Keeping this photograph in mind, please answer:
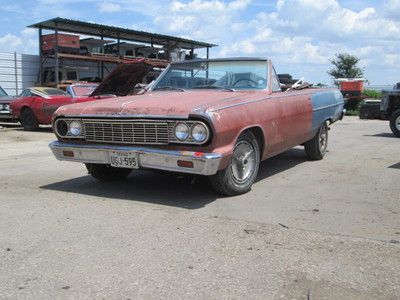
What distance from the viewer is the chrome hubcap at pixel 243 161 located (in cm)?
560

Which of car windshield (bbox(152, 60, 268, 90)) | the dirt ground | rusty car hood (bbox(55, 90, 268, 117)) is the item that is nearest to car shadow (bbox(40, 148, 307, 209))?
the dirt ground

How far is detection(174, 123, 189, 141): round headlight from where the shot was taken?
16.7 ft

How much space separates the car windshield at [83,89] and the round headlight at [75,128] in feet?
28.1

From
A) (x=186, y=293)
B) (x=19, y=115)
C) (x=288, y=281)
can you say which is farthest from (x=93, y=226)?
(x=19, y=115)

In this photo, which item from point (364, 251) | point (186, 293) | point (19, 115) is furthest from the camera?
point (19, 115)

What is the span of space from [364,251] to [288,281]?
2.93ft

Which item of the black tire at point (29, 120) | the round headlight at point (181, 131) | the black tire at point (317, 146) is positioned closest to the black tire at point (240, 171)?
the round headlight at point (181, 131)

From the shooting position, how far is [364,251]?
3.89 metres

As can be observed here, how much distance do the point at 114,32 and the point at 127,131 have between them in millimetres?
31397

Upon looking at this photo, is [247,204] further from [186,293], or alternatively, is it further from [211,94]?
[186,293]

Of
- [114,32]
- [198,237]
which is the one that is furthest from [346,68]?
[198,237]

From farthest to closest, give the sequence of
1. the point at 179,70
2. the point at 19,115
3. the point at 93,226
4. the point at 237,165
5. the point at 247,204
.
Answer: the point at 19,115 < the point at 179,70 < the point at 237,165 < the point at 247,204 < the point at 93,226

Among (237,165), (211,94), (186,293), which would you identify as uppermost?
(211,94)

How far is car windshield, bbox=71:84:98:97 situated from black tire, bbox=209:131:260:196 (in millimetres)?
9334
